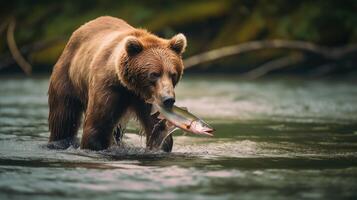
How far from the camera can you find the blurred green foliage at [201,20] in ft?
62.3

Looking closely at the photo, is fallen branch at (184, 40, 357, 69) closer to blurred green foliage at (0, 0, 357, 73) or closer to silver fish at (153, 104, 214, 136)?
blurred green foliage at (0, 0, 357, 73)

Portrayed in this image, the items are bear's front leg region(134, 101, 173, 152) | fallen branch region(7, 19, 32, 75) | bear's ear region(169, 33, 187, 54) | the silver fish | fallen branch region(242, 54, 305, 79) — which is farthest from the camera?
fallen branch region(7, 19, 32, 75)

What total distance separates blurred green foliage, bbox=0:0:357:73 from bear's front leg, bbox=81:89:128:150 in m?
11.0

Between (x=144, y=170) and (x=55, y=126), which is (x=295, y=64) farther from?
(x=144, y=170)

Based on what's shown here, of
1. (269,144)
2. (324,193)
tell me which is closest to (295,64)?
(269,144)

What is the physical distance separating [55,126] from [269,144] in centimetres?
237

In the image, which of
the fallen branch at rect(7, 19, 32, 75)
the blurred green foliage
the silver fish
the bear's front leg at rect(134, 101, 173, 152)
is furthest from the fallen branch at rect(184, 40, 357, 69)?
the silver fish

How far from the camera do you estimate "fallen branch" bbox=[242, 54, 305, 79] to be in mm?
18878

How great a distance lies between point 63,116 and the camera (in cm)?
912

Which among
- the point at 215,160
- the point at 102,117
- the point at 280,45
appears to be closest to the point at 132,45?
the point at 102,117

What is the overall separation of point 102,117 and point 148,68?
66 cm

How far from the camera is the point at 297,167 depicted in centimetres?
710

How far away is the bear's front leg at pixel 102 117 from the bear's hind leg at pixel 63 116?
3.24 feet

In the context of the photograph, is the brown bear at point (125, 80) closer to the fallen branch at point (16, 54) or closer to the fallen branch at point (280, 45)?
the fallen branch at point (280, 45)
